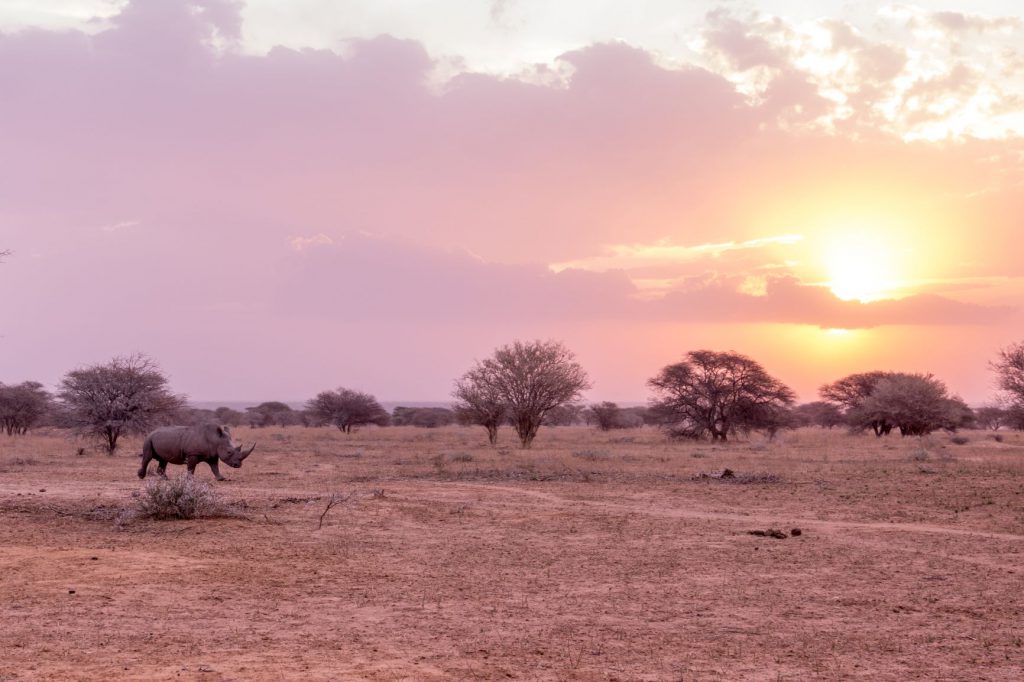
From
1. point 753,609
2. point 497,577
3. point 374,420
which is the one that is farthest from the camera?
point 374,420

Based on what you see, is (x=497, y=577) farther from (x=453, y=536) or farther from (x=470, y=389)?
(x=470, y=389)

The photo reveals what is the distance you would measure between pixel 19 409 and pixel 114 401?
2526cm

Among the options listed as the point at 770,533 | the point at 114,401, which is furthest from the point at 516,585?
the point at 114,401

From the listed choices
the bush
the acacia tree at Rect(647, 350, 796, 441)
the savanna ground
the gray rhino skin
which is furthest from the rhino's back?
the acacia tree at Rect(647, 350, 796, 441)

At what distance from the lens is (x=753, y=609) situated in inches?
357

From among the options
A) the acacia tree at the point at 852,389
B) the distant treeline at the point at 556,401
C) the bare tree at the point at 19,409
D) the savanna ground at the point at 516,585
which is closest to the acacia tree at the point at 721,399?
the distant treeline at the point at 556,401

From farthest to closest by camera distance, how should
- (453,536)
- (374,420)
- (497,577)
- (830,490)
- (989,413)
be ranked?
(989,413) < (374,420) < (830,490) < (453,536) < (497,577)

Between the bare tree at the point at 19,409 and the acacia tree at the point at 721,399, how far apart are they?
3743 centimetres

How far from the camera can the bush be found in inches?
561

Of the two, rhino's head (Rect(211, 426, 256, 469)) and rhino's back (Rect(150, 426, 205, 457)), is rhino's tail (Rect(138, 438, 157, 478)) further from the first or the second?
rhino's head (Rect(211, 426, 256, 469))

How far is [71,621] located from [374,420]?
65.0m

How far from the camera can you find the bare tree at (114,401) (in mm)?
31078

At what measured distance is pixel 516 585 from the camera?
10164mm

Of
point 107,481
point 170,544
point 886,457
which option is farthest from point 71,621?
point 886,457
